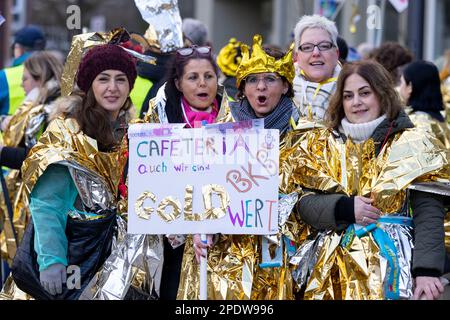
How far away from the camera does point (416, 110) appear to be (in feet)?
21.9

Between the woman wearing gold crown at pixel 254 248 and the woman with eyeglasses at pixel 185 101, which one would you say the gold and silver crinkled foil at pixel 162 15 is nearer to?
the woman with eyeglasses at pixel 185 101

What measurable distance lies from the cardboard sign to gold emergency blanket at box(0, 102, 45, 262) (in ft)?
7.74

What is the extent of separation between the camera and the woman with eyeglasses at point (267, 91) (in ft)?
15.8

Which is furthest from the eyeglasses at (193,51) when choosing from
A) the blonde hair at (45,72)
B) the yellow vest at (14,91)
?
the yellow vest at (14,91)

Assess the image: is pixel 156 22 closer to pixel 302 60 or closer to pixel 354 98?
pixel 302 60

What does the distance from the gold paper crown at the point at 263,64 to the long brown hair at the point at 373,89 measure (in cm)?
26

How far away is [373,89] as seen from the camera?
4.83 meters

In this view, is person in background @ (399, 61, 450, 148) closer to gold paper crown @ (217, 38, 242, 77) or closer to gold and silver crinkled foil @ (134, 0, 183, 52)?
gold paper crown @ (217, 38, 242, 77)

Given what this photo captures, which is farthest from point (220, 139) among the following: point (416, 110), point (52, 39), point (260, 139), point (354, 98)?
point (52, 39)

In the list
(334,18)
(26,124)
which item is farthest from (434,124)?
(334,18)

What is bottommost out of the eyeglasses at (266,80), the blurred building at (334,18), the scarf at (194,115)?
the scarf at (194,115)

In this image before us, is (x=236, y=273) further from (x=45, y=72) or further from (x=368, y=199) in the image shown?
(x=45, y=72)

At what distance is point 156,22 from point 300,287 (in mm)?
2357

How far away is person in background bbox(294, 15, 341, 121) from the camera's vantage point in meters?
5.76
